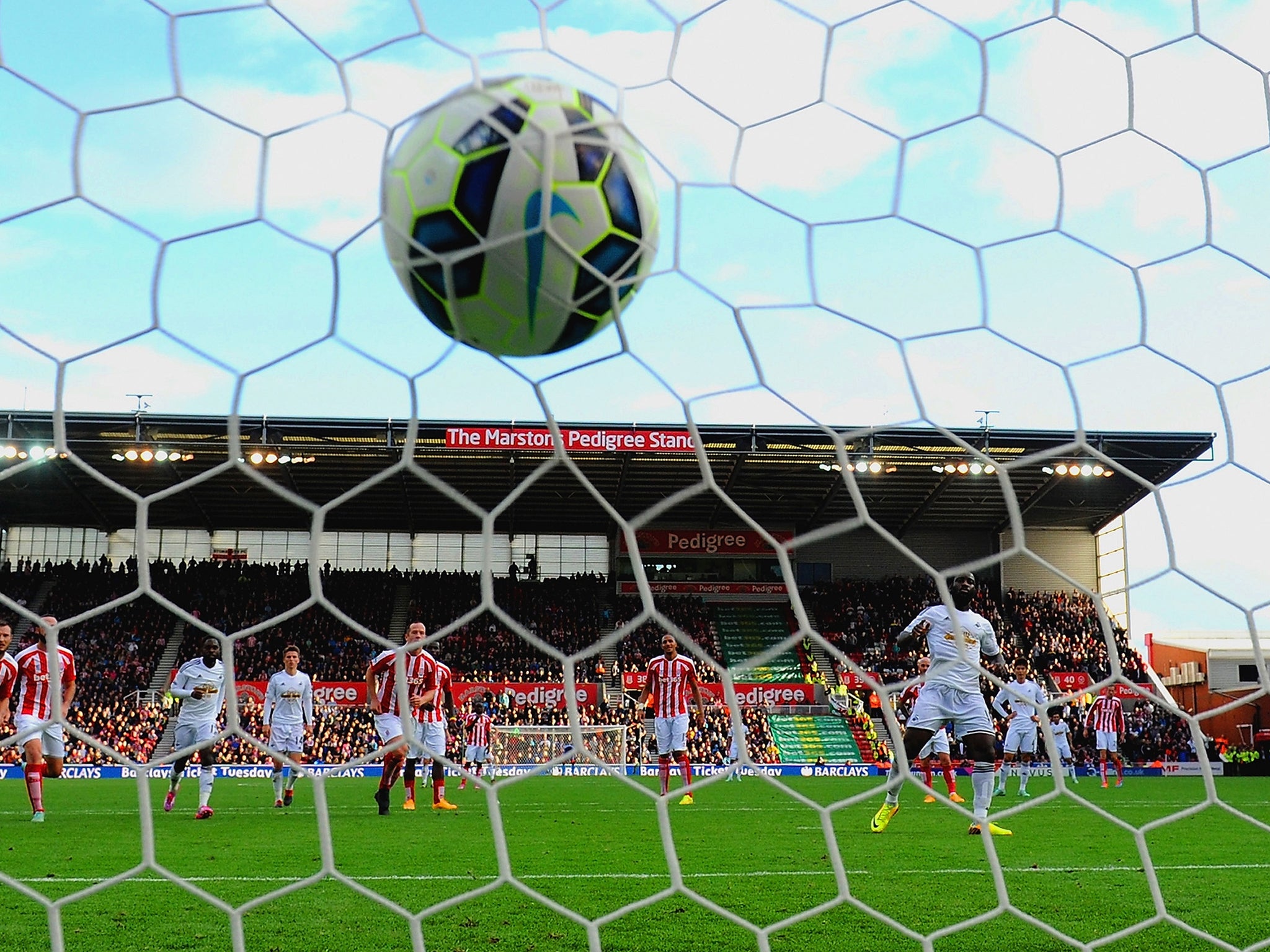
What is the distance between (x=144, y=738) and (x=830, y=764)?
395 inches

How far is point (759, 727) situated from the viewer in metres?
19.7

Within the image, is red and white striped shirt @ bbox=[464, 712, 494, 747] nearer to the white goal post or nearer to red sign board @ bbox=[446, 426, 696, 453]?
the white goal post

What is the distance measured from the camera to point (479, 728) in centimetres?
1636

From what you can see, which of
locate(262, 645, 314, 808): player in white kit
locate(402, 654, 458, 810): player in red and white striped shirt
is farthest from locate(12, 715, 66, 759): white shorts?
locate(402, 654, 458, 810): player in red and white striped shirt

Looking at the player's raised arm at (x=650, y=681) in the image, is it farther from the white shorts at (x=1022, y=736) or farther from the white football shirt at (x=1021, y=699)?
the white shorts at (x=1022, y=736)

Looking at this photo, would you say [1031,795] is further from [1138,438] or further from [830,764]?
[1138,438]

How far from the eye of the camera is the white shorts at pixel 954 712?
622 centimetres

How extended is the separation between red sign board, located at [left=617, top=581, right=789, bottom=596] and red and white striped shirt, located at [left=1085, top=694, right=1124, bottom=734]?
10.7 meters

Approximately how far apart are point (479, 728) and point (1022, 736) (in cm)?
745

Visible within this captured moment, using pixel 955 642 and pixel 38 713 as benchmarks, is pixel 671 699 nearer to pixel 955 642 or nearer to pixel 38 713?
pixel 955 642

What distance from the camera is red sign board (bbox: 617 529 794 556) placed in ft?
89.6

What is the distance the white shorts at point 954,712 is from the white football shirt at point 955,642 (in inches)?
2.0

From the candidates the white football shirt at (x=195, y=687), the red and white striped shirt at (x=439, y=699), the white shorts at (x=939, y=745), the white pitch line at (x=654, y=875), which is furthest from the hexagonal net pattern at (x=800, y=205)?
the red and white striped shirt at (x=439, y=699)

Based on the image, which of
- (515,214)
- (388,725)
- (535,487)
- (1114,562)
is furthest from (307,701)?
(1114,562)
